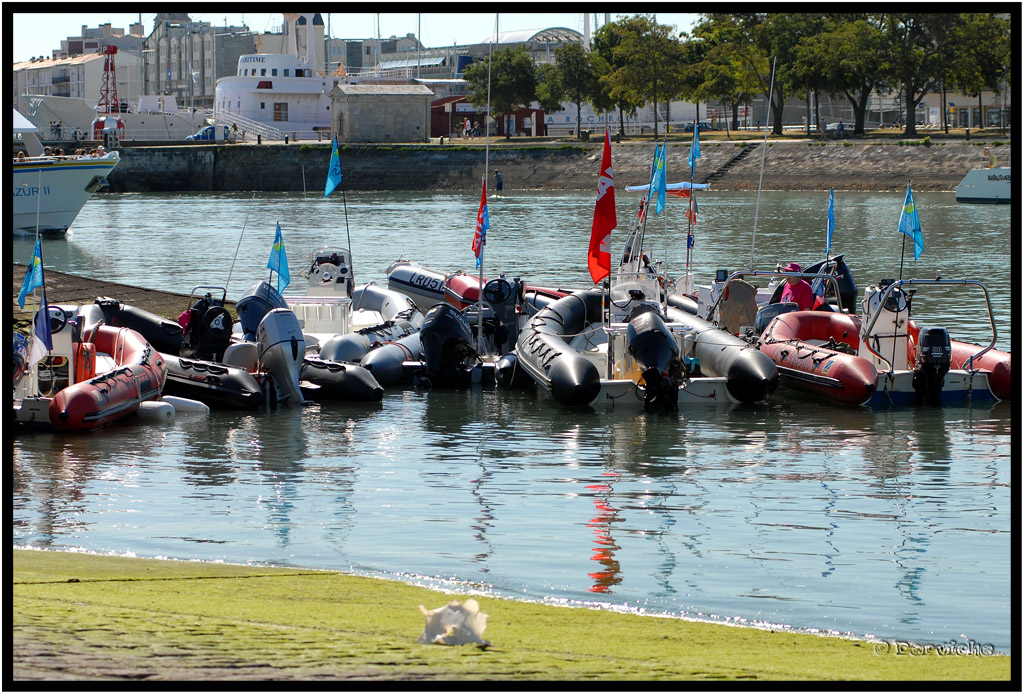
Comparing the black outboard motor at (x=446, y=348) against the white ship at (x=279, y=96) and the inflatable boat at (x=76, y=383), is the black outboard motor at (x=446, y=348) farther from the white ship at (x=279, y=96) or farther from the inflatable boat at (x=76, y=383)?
the white ship at (x=279, y=96)

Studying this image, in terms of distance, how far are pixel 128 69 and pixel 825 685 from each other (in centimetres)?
16643

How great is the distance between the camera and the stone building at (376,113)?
349 ft

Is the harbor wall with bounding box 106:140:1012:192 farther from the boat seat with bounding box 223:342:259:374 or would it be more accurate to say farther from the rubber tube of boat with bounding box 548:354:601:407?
the rubber tube of boat with bounding box 548:354:601:407

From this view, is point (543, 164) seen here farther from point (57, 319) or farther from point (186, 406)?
point (57, 319)

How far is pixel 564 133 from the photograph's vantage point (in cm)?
12100

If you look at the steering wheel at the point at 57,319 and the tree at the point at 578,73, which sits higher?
the tree at the point at 578,73

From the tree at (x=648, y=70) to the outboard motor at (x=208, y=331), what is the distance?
79269 millimetres

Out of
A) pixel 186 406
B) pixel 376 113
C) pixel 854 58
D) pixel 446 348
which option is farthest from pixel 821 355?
pixel 376 113

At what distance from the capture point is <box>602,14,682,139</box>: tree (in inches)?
3883

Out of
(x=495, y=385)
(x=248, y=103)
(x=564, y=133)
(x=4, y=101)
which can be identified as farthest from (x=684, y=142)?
(x=4, y=101)

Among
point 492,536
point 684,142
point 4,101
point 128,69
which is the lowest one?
point 492,536

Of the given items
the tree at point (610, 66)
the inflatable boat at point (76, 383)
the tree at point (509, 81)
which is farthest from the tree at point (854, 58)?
the inflatable boat at point (76, 383)

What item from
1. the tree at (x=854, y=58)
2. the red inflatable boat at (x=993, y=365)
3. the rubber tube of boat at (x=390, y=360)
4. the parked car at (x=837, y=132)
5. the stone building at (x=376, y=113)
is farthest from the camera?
the stone building at (x=376, y=113)

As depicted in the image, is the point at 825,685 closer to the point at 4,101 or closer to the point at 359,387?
the point at 4,101
